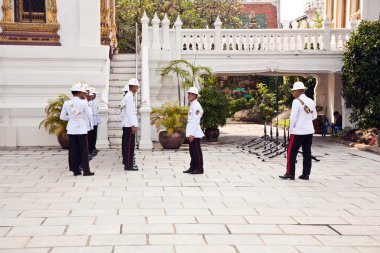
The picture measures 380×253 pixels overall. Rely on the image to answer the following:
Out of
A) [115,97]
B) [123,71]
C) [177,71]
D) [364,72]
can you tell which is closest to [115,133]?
[115,97]

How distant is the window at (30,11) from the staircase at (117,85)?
2661 mm

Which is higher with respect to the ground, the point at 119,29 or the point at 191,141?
the point at 119,29

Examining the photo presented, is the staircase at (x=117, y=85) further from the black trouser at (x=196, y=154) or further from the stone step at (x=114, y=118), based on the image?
the black trouser at (x=196, y=154)

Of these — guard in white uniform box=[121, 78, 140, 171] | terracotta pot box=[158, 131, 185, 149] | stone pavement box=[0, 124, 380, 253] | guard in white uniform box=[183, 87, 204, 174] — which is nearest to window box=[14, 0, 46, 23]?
terracotta pot box=[158, 131, 185, 149]

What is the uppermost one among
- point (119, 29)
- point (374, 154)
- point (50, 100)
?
point (119, 29)

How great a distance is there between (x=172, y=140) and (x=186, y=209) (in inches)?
270

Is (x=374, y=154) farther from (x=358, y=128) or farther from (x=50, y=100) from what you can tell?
(x=50, y=100)

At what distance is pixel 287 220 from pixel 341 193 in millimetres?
2053

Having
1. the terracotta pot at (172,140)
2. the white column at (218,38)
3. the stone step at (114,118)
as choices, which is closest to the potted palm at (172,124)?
the terracotta pot at (172,140)

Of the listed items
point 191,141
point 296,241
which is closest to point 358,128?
point 191,141

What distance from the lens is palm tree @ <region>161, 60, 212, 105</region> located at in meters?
15.2

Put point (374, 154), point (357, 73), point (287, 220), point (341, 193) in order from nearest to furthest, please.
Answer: point (287, 220)
point (341, 193)
point (374, 154)
point (357, 73)

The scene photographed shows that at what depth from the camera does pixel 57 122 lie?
42.4 feet

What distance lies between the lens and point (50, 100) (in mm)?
13477
